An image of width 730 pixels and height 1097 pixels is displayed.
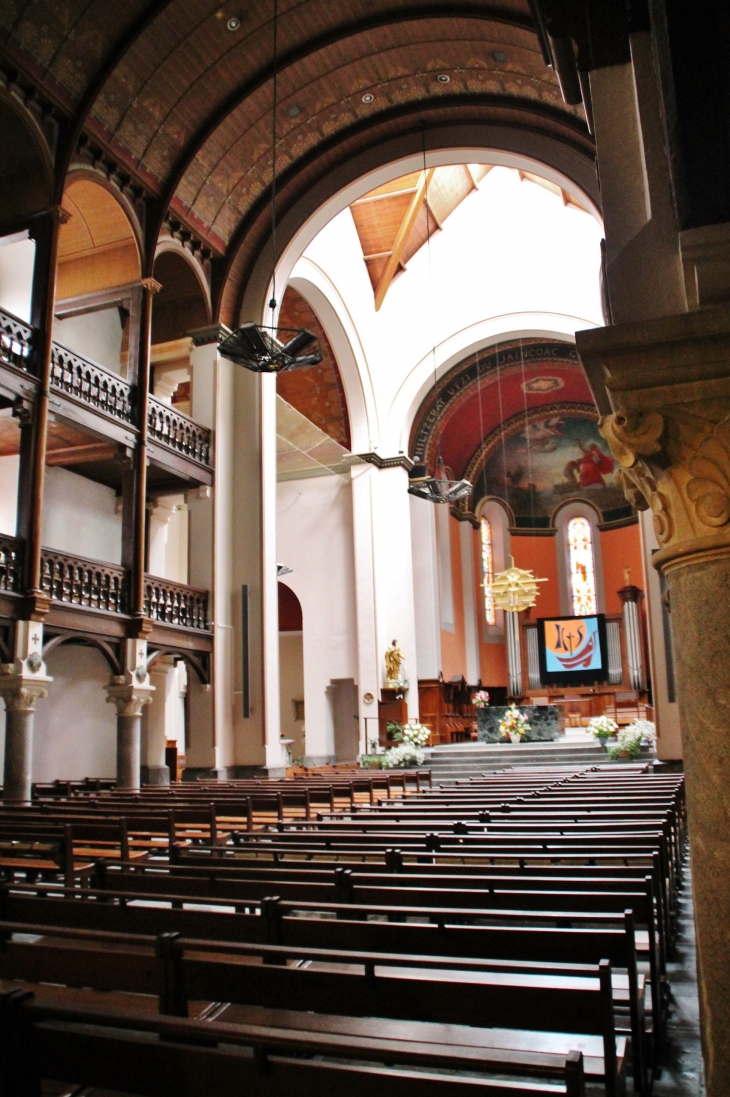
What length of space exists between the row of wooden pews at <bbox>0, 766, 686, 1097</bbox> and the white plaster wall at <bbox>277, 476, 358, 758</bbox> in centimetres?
1487

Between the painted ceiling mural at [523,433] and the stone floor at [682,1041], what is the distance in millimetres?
18605

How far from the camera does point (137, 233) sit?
13.4m

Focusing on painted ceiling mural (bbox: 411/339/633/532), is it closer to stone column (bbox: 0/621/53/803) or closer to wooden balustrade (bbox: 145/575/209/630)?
wooden balustrade (bbox: 145/575/209/630)

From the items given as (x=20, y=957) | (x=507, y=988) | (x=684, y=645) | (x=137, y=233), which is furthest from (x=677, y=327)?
(x=137, y=233)

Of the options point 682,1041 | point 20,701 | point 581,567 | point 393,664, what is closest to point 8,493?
point 20,701

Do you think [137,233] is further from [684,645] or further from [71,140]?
[684,645]

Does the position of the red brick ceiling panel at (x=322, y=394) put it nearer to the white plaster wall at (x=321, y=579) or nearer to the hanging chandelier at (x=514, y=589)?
the white plaster wall at (x=321, y=579)

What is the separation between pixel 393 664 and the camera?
19516 mm

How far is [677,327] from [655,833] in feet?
10.7

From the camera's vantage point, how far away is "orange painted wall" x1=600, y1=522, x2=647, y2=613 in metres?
27.3

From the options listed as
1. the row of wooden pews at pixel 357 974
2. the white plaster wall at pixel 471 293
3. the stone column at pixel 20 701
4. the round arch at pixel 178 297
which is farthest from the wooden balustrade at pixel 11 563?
the white plaster wall at pixel 471 293

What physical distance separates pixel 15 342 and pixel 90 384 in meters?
1.50

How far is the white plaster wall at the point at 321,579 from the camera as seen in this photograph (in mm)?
19922

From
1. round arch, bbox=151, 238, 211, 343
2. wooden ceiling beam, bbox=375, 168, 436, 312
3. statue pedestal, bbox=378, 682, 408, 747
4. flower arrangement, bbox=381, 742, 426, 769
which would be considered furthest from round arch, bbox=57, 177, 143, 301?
statue pedestal, bbox=378, 682, 408, 747
